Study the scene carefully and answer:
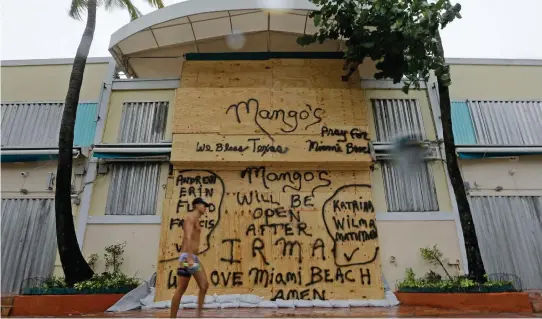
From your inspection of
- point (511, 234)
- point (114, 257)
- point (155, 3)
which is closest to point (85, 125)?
point (114, 257)

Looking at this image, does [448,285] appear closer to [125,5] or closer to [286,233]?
[286,233]

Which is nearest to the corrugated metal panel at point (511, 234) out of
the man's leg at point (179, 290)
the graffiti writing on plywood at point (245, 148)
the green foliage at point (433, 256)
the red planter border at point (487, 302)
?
the green foliage at point (433, 256)

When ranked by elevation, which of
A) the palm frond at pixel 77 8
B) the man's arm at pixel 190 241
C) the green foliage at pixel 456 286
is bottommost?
the green foliage at pixel 456 286

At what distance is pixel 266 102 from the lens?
33.0 feet

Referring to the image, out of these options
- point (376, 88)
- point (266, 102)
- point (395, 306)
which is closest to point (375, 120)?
point (376, 88)

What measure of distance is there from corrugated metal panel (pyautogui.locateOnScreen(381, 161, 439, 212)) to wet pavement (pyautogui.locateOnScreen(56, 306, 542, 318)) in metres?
2.96

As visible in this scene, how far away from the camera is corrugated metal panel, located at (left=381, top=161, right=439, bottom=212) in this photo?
9625mm

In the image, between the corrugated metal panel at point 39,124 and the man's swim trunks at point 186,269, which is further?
the corrugated metal panel at point 39,124

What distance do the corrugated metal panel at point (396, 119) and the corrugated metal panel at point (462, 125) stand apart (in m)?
0.97

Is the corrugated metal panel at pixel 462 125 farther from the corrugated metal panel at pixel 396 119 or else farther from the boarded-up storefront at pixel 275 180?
the boarded-up storefront at pixel 275 180

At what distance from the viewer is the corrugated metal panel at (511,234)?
929 cm

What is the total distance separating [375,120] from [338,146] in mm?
1859

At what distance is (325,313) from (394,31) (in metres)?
6.47

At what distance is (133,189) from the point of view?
9891 millimetres
